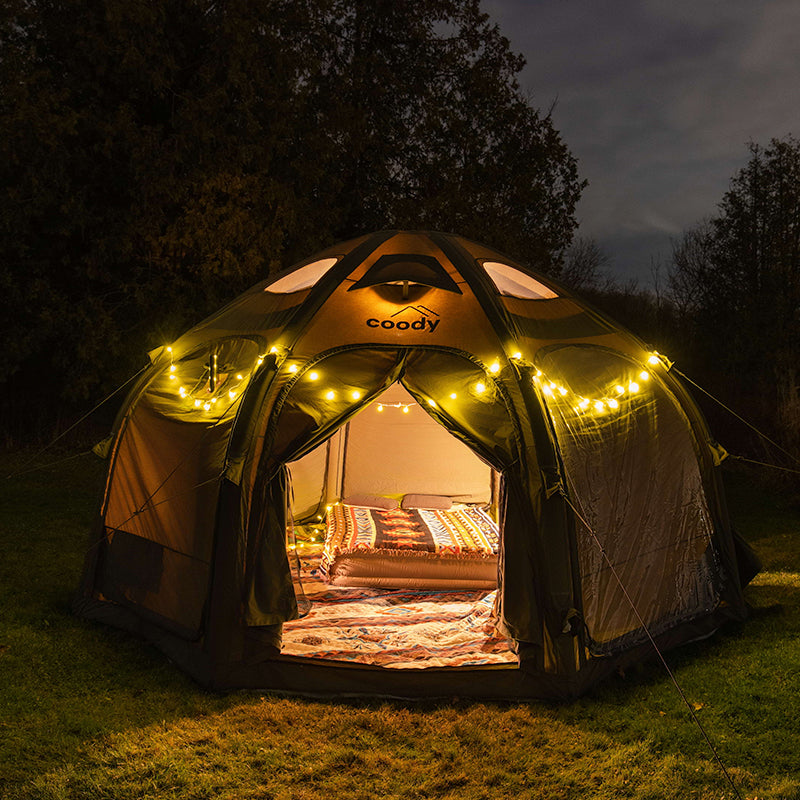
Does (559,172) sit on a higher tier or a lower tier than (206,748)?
A: higher

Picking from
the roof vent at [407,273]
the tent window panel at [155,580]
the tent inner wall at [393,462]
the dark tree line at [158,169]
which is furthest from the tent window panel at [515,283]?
the dark tree line at [158,169]

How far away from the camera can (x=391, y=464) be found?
308 inches

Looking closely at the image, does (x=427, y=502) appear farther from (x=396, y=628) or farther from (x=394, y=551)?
(x=396, y=628)

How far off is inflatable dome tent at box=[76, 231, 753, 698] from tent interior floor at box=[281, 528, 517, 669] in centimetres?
20

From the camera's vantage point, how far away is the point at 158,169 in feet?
37.2

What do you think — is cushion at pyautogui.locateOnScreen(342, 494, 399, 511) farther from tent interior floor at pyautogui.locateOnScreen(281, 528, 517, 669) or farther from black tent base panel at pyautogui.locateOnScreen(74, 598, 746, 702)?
black tent base panel at pyautogui.locateOnScreen(74, 598, 746, 702)

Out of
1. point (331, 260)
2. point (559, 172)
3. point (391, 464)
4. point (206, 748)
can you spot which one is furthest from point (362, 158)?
point (206, 748)

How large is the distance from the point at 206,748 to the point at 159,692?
2.13 ft

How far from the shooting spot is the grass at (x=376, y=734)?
11.3 ft

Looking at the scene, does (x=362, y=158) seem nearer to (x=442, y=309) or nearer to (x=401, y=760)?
(x=442, y=309)

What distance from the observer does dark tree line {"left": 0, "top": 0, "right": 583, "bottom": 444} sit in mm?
10883

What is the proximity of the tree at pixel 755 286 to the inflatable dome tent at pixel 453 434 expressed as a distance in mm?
9527

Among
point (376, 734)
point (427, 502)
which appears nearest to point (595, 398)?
point (376, 734)

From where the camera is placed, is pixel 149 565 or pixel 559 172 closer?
pixel 149 565
